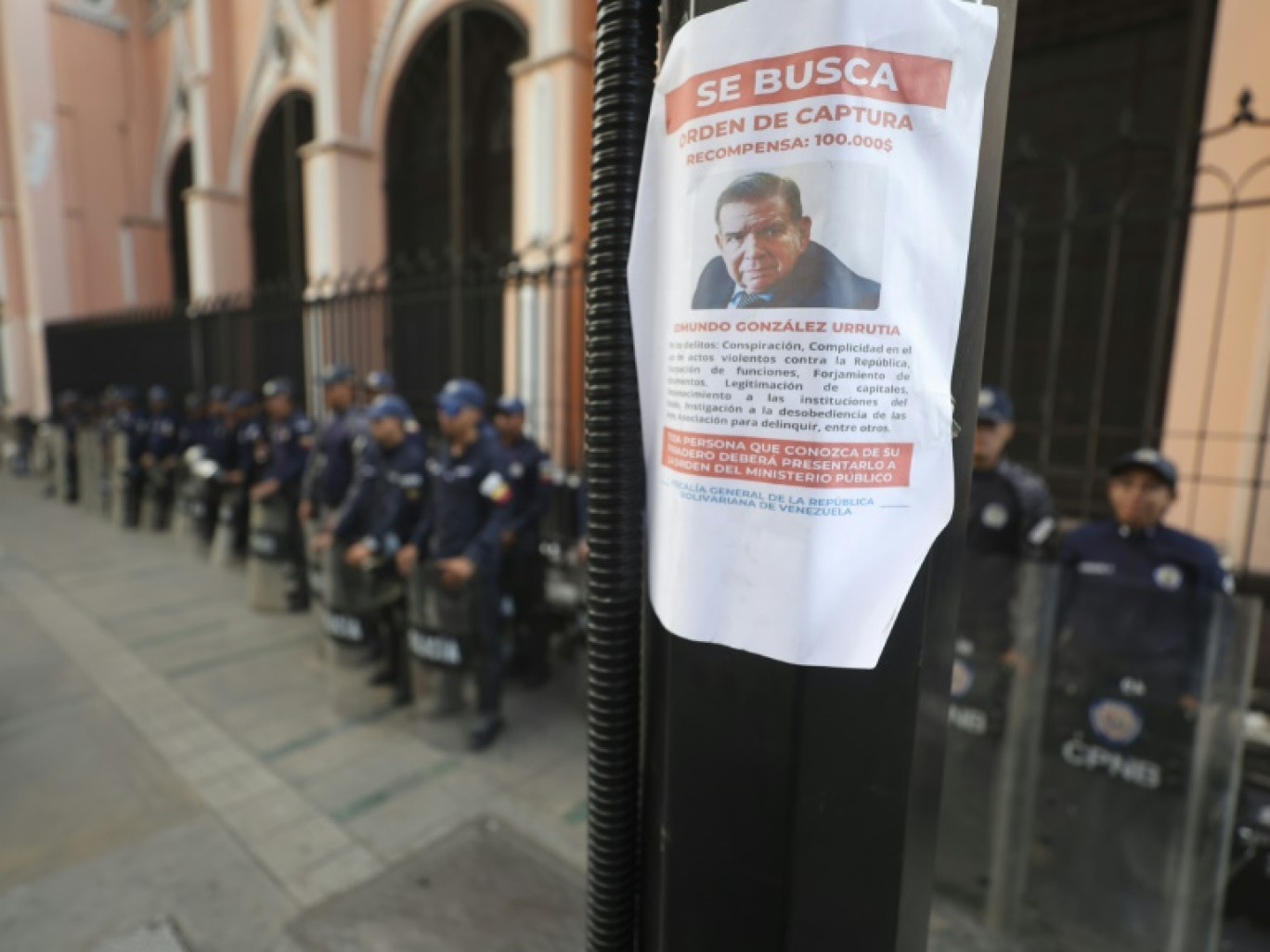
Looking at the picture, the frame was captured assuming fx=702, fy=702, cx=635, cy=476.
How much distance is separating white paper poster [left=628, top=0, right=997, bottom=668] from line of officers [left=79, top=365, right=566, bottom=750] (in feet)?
10.6

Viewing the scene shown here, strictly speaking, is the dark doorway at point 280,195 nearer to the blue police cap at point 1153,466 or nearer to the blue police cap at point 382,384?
the blue police cap at point 382,384

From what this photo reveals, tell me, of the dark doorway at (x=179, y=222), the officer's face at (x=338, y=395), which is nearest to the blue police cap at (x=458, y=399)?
the officer's face at (x=338, y=395)

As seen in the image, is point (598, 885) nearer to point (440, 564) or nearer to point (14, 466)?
point (440, 564)

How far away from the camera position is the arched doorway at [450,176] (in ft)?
25.4

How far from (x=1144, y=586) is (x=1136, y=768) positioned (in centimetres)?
65

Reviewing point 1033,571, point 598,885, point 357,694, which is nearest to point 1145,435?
point 1033,571

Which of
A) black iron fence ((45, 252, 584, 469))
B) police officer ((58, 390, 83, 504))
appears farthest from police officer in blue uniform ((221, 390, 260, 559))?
police officer ((58, 390, 83, 504))

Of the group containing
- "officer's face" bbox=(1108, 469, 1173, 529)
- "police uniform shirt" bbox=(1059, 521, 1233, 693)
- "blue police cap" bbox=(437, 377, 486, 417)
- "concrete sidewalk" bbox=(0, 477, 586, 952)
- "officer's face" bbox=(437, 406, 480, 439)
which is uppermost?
"blue police cap" bbox=(437, 377, 486, 417)

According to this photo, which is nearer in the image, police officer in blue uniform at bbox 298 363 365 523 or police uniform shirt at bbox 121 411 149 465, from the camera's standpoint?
police officer in blue uniform at bbox 298 363 365 523

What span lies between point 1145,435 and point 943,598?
3.47 m

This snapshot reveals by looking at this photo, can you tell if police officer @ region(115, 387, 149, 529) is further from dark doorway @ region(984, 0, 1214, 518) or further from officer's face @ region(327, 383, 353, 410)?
dark doorway @ region(984, 0, 1214, 518)

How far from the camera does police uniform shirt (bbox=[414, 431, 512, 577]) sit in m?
4.32

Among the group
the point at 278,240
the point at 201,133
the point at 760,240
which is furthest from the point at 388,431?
the point at 201,133

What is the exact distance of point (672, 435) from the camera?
3.19 feet
